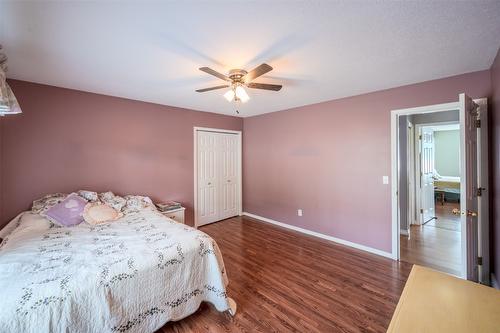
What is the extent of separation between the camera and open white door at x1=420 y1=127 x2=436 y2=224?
4.50 meters

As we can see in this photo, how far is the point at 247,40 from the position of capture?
1746 millimetres

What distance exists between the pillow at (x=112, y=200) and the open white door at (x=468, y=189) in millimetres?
3765

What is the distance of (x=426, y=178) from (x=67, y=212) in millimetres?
6522

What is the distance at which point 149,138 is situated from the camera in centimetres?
369

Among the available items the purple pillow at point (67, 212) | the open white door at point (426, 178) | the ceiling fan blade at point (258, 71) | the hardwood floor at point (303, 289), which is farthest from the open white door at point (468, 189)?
the purple pillow at point (67, 212)

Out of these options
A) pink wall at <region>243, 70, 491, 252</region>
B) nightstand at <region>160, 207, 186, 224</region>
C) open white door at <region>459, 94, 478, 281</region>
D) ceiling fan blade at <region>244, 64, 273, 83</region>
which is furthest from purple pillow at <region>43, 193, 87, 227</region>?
A: open white door at <region>459, 94, 478, 281</region>

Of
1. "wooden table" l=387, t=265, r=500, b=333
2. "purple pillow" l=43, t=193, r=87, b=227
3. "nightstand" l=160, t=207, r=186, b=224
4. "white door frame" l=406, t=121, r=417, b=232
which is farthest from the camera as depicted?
"white door frame" l=406, t=121, r=417, b=232

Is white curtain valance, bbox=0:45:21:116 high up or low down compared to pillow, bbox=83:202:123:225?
up

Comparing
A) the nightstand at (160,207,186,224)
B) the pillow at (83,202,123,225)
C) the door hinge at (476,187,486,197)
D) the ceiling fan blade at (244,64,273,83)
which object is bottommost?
the nightstand at (160,207,186,224)

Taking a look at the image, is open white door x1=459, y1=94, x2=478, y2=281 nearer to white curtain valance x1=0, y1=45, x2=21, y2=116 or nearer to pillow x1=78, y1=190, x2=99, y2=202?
white curtain valance x1=0, y1=45, x2=21, y2=116

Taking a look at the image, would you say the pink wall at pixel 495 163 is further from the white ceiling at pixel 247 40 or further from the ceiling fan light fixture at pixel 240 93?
the ceiling fan light fixture at pixel 240 93

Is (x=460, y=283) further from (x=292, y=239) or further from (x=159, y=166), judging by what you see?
(x=159, y=166)

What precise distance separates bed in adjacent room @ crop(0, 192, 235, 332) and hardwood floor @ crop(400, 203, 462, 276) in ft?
9.15

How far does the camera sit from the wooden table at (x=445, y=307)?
2.79ft
